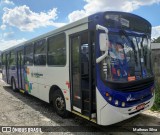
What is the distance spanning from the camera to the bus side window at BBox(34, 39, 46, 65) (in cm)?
755

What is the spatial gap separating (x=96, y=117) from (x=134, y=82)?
1257 millimetres

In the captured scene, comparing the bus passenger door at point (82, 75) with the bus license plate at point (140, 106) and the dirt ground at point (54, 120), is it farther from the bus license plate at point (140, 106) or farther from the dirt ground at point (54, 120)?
the bus license plate at point (140, 106)

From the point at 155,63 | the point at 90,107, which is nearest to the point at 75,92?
the point at 90,107

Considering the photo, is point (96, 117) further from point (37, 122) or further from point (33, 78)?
point (33, 78)

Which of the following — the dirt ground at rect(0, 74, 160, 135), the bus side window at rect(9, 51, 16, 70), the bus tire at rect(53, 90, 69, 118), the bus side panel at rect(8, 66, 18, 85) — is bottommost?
the dirt ground at rect(0, 74, 160, 135)

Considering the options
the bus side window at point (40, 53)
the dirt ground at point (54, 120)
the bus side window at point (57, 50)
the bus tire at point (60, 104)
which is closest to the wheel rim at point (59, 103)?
the bus tire at point (60, 104)

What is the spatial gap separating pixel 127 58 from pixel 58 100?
2828mm

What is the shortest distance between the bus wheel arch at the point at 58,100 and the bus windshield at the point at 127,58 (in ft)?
7.56

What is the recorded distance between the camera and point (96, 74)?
4.86 metres

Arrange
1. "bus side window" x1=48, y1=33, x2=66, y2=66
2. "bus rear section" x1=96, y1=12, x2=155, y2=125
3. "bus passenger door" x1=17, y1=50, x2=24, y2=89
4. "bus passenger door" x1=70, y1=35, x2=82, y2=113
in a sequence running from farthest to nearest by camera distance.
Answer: "bus passenger door" x1=17, y1=50, x2=24, y2=89
"bus side window" x1=48, y1=33, x2=66, y2=66
"bus passenger door" x1=70, y1=35, x2=82, y2=113
"bus rear section" x1=96, y1=12, x2=155, y2=125

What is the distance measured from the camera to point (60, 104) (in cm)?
670

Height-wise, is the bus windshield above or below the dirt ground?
above

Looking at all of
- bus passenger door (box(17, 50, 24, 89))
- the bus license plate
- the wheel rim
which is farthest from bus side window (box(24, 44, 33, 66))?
the bus license plate

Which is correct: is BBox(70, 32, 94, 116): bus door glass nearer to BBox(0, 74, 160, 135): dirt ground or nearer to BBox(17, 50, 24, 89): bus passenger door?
BBox(0, 74, 160, 135): dirt ground
